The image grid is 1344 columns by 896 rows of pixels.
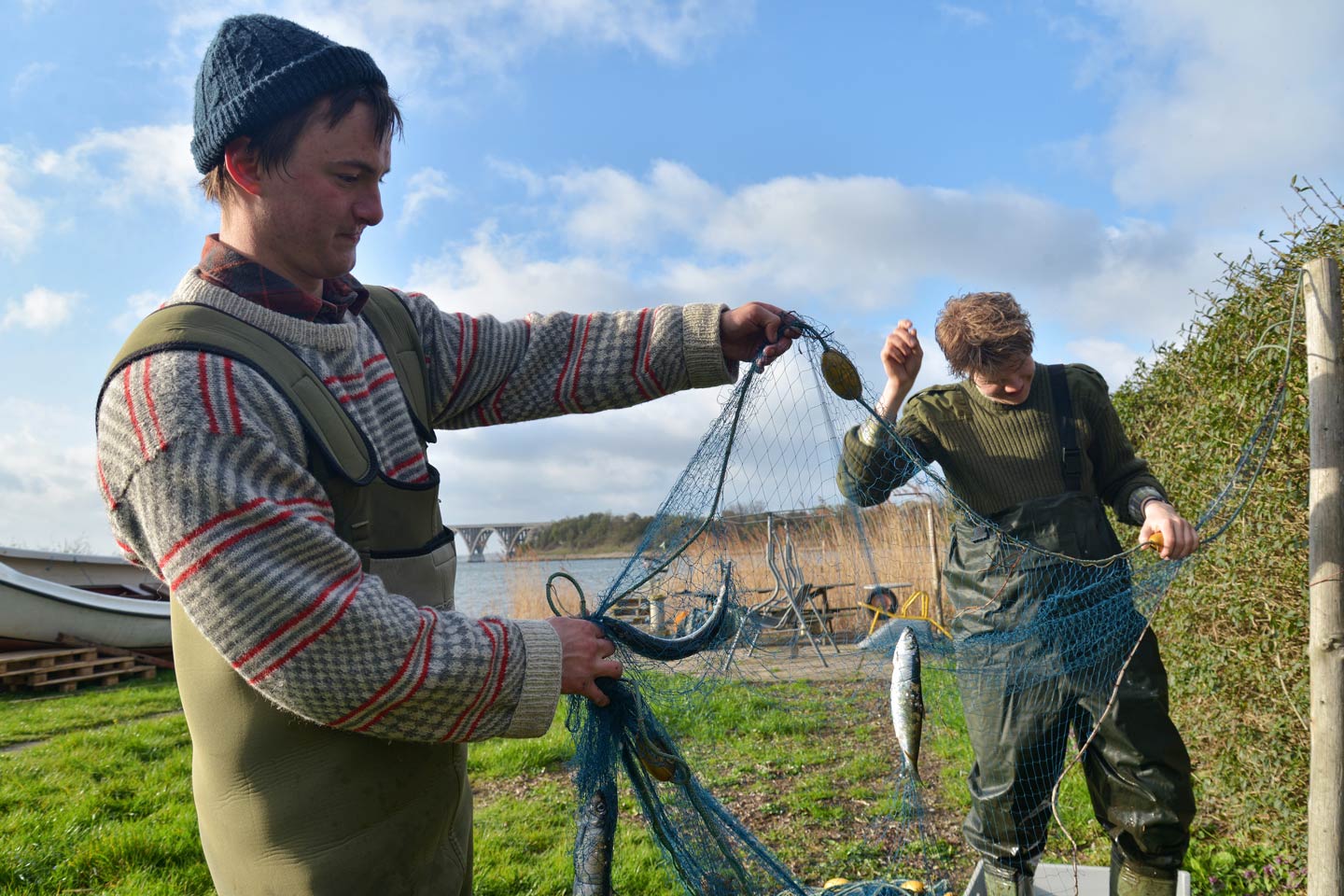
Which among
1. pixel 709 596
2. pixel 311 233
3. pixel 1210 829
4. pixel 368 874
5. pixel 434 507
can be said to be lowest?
pixel 1210 829

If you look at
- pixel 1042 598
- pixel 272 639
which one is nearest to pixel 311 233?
pixel 272 639

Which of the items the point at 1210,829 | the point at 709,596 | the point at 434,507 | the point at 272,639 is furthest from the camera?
the point at 1210,829

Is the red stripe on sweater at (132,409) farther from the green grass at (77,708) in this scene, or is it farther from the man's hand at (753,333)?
the green grass at (77,708)

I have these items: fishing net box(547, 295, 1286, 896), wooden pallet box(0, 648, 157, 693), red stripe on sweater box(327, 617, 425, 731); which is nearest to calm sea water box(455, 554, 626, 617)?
fishing net box(547, 295, 1286, 896)

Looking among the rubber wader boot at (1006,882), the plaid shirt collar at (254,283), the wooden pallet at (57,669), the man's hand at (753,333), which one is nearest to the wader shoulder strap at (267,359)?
the plaid shirt collar at (254,283)

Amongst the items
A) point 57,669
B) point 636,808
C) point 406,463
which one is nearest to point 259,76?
point 406,463

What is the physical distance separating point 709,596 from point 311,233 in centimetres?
156

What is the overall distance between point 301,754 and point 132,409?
0.68 metres

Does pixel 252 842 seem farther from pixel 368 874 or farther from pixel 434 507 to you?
pixel 434 507

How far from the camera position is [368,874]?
1.72 meters

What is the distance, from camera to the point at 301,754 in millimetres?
1676

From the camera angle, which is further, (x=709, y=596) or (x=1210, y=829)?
(x=1210, y=829)

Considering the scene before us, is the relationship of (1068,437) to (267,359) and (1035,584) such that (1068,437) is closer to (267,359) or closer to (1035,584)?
(1035,584)

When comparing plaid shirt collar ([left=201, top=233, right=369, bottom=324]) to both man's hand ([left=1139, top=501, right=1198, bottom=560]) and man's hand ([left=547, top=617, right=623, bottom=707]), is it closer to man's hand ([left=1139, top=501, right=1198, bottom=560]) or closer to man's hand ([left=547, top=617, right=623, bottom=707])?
man's hand ([left=547, top=617, right=623, bottom=707])
